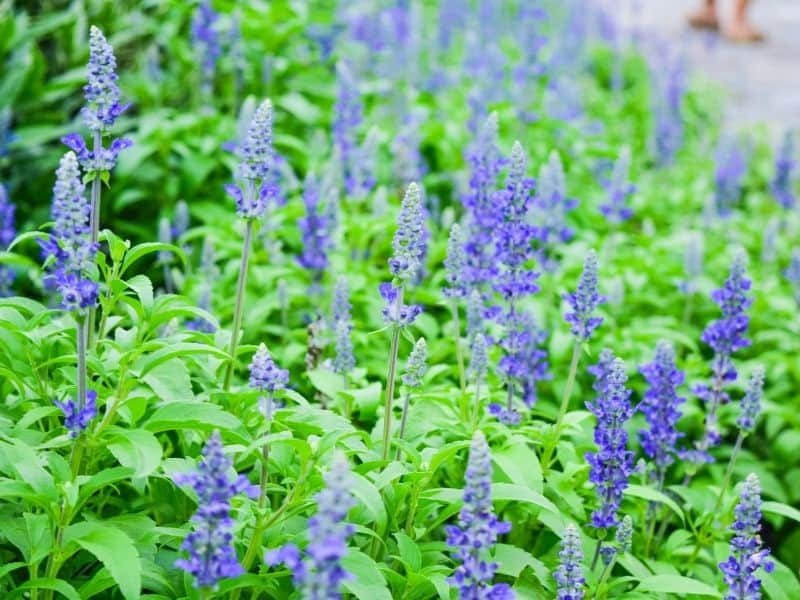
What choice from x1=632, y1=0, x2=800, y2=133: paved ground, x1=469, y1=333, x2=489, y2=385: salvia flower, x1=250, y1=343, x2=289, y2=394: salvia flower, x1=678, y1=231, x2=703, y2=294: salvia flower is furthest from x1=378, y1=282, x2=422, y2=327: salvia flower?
x1=632, y1=0, x2=800, y2=133: paved ground

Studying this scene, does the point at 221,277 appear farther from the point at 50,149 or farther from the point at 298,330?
the point at 50,149

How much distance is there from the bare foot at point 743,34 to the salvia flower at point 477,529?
1571 cm

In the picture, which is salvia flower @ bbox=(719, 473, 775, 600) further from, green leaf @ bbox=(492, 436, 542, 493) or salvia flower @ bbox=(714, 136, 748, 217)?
salvia flower @ bbox=(714, 136, 748, 217)

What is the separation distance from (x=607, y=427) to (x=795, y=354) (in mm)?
3368

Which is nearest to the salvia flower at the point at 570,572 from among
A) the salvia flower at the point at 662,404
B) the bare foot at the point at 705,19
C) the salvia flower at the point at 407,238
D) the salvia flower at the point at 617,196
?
the salvia flower at the point at 407,238

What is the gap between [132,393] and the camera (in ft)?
11.1

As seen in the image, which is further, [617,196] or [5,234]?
[617,196]

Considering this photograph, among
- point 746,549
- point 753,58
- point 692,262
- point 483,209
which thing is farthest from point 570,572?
point 753,58

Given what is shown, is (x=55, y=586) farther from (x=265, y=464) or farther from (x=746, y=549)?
(x=746, y=549)

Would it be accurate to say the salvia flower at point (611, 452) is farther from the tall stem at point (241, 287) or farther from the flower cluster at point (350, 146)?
the flower cluster at point (350, 146)

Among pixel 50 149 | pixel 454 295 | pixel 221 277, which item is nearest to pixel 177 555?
pixel 454 295

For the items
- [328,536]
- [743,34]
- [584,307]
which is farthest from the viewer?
[743,34]

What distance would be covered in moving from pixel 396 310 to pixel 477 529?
2.96ft

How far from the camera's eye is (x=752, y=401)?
4.08 meters
